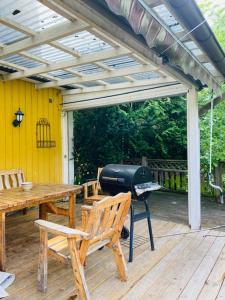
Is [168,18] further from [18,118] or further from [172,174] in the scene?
[172,174]

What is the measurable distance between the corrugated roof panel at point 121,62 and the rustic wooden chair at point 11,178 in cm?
267

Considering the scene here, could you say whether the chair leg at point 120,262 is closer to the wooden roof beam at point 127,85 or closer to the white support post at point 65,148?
the wooden roof beam at point 127,85

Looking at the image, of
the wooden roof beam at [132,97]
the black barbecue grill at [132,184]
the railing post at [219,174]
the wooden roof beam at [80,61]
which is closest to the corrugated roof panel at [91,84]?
the wooden roof beam at [132,97]

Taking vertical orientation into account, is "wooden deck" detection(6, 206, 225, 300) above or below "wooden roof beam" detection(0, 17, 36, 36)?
below

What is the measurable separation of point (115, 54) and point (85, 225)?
2.02 meters

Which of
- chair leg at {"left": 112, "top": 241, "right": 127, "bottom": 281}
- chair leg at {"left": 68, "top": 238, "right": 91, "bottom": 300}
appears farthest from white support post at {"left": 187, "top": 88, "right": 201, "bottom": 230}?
chair leg at {"left": 68, "top": 238, "right": 91, "bottom": 300}

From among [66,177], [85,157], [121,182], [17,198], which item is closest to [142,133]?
[85,157]

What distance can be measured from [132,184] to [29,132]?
10.1 ft

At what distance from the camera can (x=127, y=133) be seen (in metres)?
7.11

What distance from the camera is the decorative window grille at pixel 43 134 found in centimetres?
554

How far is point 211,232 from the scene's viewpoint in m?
3.98

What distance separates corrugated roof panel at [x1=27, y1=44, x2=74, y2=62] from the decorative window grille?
2019 mm

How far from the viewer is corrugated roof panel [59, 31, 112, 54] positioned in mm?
3002

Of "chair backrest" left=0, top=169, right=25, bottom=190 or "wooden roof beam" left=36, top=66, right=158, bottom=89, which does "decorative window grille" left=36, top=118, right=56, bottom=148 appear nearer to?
"chair backrest" left=0, top=169, right=25, bottom=190
